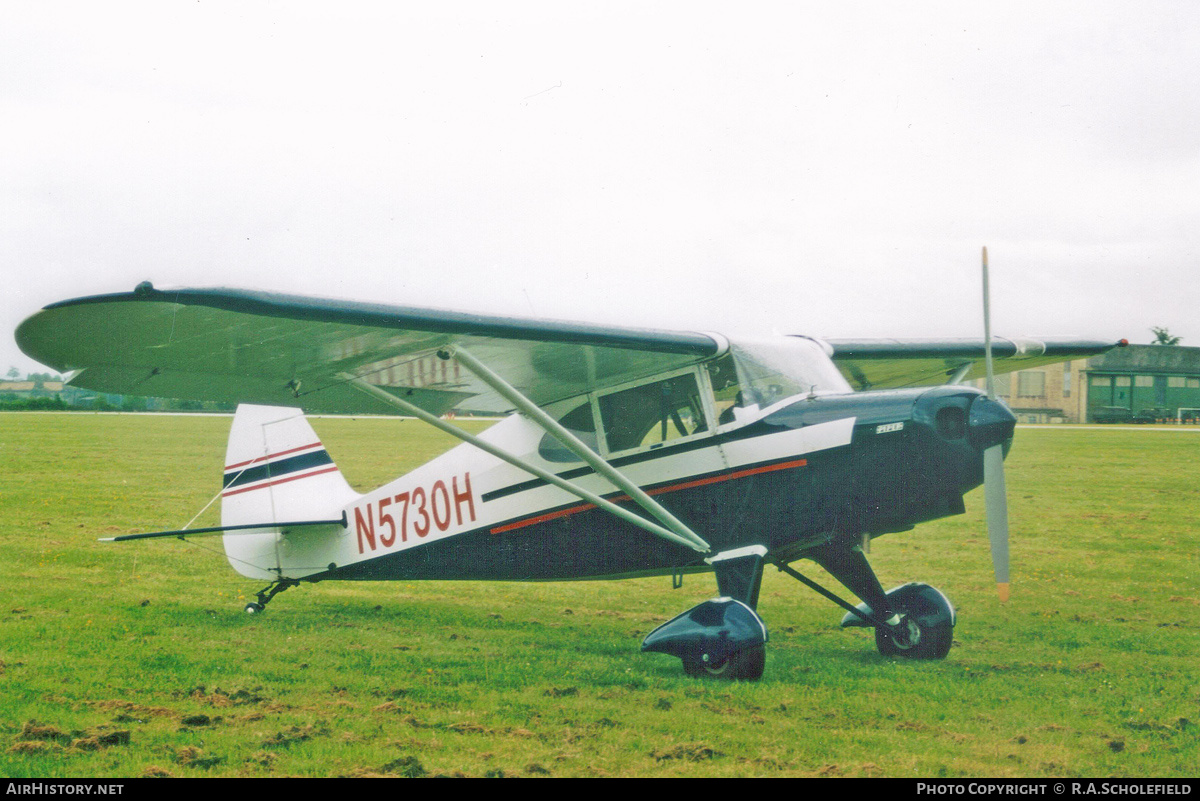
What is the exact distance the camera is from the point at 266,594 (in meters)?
7.91

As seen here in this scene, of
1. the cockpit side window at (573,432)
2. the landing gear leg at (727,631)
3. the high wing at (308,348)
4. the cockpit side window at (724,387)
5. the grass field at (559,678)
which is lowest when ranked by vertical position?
the grass field at (559,678)

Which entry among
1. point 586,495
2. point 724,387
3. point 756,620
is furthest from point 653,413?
point 756,620

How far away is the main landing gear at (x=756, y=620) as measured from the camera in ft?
18.6

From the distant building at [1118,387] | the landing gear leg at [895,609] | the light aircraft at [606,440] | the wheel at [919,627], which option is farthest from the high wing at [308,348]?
the distant building at [1118,387]

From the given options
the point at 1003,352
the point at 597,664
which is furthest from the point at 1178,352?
the point at 597,664

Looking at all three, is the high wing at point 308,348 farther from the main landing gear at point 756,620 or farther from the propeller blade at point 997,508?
the propeller blade at point 997,508

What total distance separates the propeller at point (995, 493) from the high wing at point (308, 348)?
5.60 feet

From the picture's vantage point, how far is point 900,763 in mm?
4270

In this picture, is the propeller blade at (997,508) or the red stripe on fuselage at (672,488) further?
the red stripe on fuselage at (672,488)

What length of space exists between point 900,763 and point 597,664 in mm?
2390

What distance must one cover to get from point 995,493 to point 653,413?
2.27 meters

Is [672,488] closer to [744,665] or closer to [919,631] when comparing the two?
[744,665]

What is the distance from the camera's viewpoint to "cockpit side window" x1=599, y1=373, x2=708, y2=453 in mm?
6297
